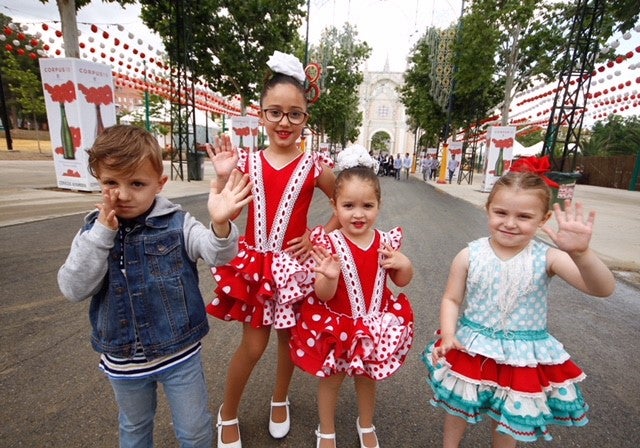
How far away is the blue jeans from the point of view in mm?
1383

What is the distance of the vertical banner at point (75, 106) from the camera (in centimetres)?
811

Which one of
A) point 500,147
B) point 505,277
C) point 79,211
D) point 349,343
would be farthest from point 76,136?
point 500,147

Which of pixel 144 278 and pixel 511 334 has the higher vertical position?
pixel 144 278

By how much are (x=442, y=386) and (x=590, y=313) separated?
2.95 m

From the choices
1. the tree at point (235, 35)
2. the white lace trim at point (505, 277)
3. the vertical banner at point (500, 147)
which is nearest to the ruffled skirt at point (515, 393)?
the white lace trim at point (505, 277)

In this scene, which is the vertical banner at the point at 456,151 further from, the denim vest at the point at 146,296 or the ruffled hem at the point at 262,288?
the denim vest at the point at 146,296

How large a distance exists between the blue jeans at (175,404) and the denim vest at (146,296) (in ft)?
0.40

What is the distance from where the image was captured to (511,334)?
152cm

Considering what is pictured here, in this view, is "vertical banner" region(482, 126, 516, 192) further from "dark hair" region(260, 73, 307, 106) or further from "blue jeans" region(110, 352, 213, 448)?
"blue jeans" region(110, 352, 213, 448)

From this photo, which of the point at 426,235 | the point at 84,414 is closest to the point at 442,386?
the point at 84,414

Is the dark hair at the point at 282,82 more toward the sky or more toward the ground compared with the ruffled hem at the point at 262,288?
more toward the sky

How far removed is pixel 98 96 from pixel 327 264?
9342mm

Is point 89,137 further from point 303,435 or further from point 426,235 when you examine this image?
point 303,435

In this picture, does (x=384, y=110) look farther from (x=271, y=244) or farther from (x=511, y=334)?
(x=511, y=334)
